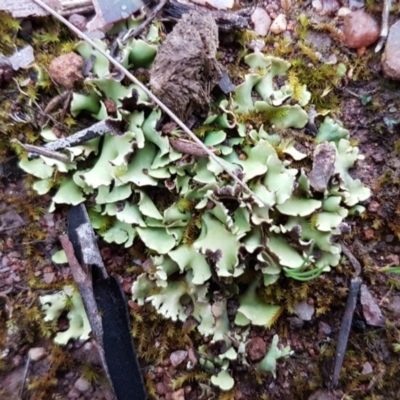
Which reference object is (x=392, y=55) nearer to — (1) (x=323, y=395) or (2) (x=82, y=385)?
(1) (x=323, y=395)

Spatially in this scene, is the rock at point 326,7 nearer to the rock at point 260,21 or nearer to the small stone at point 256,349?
the rock at point 260,21

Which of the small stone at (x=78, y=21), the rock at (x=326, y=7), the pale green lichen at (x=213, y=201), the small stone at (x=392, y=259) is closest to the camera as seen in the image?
the pale green lichen at (x=213, y=201)

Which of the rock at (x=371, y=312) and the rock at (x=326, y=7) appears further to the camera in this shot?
the rock at (x=326, y=7)

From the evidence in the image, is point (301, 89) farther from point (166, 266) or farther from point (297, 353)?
point (297, 353)

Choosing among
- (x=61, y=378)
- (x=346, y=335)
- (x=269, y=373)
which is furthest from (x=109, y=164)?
(x=346, y=335)

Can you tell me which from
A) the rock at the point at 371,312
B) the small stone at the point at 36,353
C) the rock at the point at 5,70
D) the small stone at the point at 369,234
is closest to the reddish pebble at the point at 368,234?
the small stone at the point at 369,234
